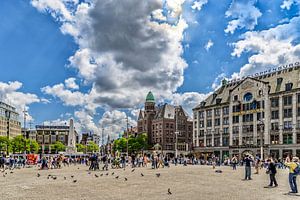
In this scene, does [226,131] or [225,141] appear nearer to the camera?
[225,141]

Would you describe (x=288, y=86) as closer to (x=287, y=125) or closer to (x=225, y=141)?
(x=287, y=125)

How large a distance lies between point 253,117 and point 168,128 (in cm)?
5363

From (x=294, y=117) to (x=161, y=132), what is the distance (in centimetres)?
6548

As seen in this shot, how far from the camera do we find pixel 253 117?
295 feet

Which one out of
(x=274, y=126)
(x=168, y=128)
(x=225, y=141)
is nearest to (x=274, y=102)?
(x=274, y=126)

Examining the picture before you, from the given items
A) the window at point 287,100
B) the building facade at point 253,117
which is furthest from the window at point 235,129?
the window at point 287,100

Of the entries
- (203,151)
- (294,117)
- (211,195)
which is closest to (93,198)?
(211,195)

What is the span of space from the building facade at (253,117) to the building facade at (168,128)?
96.6 feet

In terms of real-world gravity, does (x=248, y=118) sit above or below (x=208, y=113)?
below

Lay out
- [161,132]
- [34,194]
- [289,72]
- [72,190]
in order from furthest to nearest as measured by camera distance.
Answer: [161,132] < [289,72] < [72,190] < [34,194]

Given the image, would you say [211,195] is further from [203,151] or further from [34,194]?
[203,151]

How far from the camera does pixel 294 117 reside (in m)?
79.6

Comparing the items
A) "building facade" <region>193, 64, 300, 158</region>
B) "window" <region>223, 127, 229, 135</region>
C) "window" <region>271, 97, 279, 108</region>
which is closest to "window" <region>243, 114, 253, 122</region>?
"building facade" <region>193, 64, 300, 158</region>

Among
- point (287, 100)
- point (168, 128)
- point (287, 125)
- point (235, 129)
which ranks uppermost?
point (287, 100)
